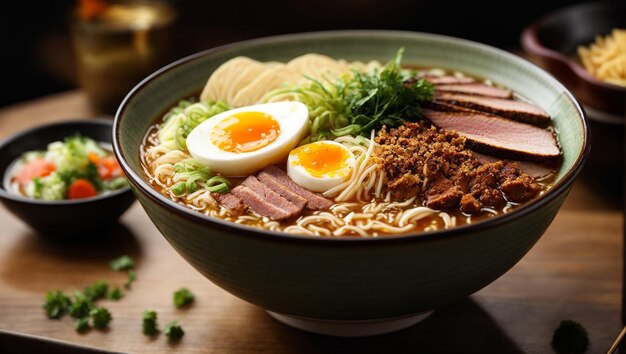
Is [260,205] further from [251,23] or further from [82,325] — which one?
[251,23]

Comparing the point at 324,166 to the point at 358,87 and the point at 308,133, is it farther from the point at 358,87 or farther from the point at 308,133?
the point at 358,87

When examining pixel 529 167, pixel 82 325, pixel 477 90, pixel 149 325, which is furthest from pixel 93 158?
pixel 529 167

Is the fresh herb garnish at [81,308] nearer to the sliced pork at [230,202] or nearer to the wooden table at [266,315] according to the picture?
the wooden table at [266,315]

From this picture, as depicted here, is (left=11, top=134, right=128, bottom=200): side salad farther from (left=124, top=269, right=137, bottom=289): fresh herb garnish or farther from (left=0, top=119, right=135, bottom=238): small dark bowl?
(left=124, top=269, right=137, bottom=289): fresh herb garnish

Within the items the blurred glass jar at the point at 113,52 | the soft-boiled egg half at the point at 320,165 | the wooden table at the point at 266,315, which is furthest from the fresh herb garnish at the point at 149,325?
the blurred glass jar at the point at 113,52

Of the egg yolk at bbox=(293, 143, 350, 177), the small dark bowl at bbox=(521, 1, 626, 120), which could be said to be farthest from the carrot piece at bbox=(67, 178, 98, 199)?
the small dark bowl at bbox=(521, 1, 626, 120)

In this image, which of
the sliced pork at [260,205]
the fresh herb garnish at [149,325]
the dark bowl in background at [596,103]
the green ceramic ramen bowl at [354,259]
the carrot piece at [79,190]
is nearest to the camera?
the green ceramic ramen bowl at [354,259]

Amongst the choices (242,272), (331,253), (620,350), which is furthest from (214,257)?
(620,350)
